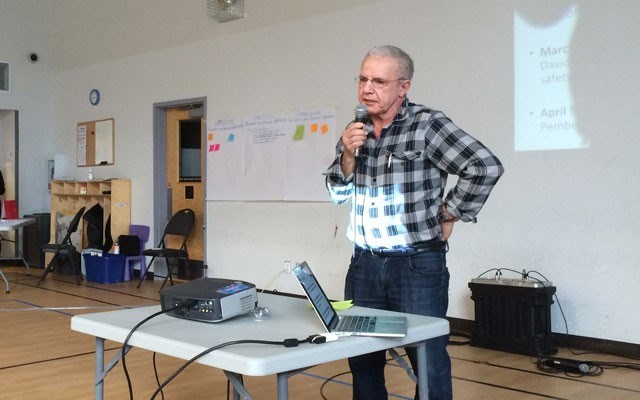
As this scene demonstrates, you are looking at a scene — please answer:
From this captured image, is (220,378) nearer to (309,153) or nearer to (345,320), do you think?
(345,320)

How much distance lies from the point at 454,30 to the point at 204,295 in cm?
391

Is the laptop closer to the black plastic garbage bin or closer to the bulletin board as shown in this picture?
the bulletin board

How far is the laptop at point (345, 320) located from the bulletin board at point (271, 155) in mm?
4191

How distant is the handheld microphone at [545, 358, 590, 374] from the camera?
406 cm

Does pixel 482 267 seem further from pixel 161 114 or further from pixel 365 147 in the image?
pixel 161 114

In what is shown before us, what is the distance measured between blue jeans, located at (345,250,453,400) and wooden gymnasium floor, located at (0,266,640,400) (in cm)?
125

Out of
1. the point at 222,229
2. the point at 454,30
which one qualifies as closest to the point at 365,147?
the point at 454,30

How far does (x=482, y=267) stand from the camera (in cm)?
523

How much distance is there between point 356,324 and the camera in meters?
1.96

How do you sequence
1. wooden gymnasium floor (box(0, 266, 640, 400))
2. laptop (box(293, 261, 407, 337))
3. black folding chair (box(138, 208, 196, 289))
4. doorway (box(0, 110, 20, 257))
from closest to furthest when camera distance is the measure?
laptop (box(293, 261, 407, 337)) < wooden gymnasium floor (box(0, 266, 640, 400)) < black folding chair (box(138, 208, 196, 289)) < doorway (box(0, 110, 20, 257))

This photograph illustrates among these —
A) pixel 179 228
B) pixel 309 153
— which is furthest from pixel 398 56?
pixel 179 228

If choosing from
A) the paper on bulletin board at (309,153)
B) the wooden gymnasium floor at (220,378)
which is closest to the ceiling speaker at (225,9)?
the paper on bulletin board at (309,153)

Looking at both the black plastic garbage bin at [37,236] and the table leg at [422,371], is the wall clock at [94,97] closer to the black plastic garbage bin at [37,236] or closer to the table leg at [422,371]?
the black plastic garbage bin at [37,236]

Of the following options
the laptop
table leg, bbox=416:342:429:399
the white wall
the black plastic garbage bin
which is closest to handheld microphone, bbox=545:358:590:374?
the white wall
